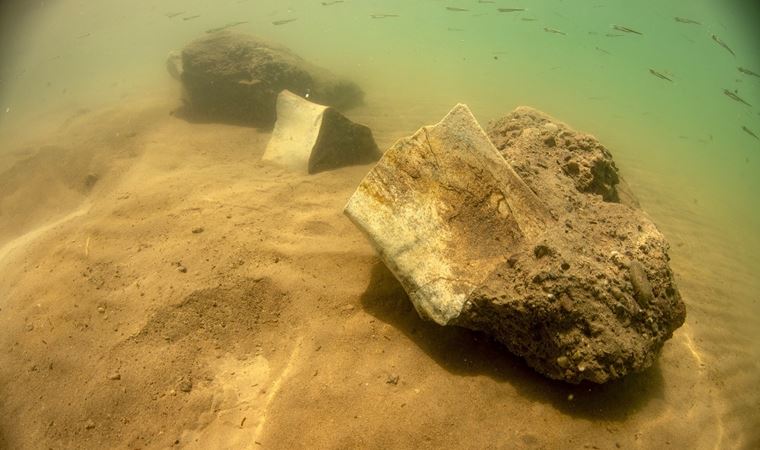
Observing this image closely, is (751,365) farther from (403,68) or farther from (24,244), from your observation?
(403,68)

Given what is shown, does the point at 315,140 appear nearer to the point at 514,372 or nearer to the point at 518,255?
the point at 518,255

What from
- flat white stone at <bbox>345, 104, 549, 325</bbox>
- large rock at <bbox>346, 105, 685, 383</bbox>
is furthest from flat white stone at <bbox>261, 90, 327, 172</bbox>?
large rock at <bbox>346, 105, 685, 383</bbox>

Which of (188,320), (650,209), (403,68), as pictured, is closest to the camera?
(188,320)

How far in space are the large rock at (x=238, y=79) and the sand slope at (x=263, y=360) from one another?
4823 millimetres

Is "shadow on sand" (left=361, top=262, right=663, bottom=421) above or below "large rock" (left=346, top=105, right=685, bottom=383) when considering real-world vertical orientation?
below

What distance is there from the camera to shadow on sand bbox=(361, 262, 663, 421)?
2594 millimetres

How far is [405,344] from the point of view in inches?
114

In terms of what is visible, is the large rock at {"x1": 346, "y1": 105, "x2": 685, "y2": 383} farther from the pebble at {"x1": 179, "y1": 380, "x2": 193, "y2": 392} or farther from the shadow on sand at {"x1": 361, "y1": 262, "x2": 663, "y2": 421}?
the pebble at {"x1": 179, "y1": 380, "x2": 193, "y2": 392}

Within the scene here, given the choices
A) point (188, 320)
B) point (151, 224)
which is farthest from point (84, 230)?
point (188, 320)

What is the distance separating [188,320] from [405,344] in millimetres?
1836

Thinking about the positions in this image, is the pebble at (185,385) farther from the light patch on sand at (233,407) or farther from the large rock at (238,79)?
the large rock at (238,79)

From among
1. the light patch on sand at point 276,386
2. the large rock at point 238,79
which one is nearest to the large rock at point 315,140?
the large rock at point 238,79

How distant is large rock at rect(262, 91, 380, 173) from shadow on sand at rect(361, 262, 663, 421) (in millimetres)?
3576

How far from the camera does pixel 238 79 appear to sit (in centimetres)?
872
